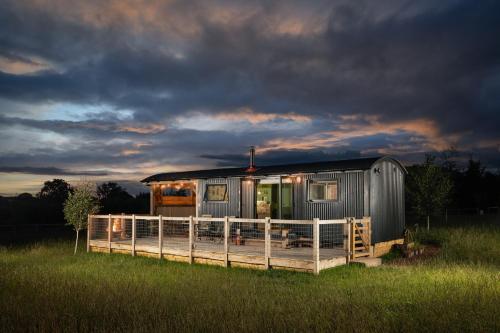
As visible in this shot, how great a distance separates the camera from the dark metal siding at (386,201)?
15000 mm

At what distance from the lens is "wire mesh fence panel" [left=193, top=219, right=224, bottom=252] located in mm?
15102

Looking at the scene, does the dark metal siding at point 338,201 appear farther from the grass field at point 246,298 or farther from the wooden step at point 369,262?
Result: the grass field at point 246,298

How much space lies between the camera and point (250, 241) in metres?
16.2

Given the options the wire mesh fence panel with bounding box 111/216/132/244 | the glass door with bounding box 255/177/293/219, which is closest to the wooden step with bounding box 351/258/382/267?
the glass door with bounding box 255/177/293/219

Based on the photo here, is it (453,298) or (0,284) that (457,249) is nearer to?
(453,298)

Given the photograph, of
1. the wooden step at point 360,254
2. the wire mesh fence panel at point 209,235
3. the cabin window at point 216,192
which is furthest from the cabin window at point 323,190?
the cabin window at point 216,192

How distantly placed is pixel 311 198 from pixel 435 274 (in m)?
6.22

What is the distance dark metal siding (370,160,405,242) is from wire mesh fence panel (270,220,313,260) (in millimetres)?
2390

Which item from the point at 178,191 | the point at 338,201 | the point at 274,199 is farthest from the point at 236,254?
the point at 178,191

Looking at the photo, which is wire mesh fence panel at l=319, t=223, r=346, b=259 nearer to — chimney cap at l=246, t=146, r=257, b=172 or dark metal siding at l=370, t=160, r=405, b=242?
dark metal siding at l=370, t=160, r=405, b=242

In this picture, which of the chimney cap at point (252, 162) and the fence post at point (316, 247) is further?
the chimney cap at point (252, 162)

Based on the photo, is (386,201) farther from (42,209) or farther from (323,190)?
(42,209)

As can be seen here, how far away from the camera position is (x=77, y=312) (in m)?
7.62

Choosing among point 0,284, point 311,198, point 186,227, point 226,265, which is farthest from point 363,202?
point 0,284
